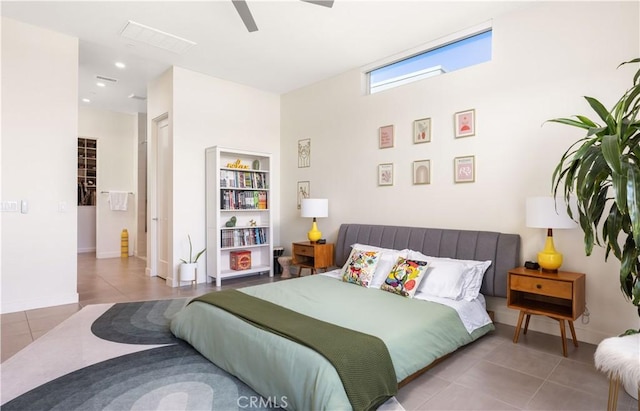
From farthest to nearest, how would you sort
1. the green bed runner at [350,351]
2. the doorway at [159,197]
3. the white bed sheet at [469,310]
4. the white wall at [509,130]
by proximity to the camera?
1. the doorway at [159,197]
2. the white wall at [509,130]
3. the white bed sheet at [469,310]
4. the green bed runner at [350,351]

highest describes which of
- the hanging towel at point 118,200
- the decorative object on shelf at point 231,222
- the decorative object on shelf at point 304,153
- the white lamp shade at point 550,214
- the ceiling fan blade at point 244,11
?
the ceiling fan blade at point 244,11

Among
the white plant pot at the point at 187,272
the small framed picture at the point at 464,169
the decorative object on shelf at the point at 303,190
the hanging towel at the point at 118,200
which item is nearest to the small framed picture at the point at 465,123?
the small framed picture at the point at 464,169

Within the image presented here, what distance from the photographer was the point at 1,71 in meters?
3.58

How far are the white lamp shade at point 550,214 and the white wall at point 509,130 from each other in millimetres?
446

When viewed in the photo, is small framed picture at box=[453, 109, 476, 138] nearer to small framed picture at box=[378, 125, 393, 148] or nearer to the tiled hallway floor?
small framed picture at box=[378, 125, 393, 148]

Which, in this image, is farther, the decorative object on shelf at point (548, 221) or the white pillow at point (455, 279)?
the white pillow at point (455, 279)

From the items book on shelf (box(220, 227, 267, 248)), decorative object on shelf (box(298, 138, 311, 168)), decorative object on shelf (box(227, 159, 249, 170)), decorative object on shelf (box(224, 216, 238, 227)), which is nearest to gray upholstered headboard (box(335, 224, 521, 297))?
decorative object on shelf (box(298, 138, 311, 168))

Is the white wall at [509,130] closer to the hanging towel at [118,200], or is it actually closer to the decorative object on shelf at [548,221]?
the decorative object on shelf at [548,221]

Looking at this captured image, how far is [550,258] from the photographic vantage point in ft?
9.34

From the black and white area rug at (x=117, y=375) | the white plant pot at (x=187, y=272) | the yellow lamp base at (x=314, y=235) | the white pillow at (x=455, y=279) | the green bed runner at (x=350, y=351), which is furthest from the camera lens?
the yellow lamp base at (x=314, y=235)

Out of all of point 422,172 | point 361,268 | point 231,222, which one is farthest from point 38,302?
point 422,172

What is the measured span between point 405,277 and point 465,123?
6.01 ft

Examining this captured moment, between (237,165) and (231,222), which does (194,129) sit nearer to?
(237,165)

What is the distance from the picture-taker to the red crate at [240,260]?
5172 mm
